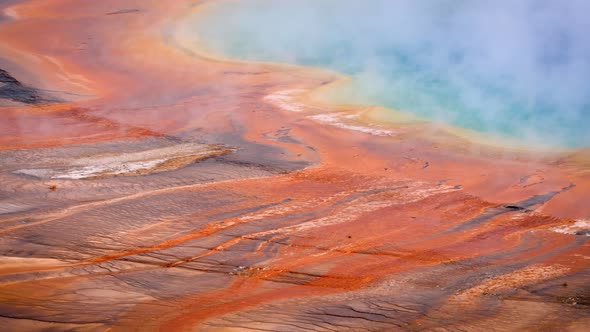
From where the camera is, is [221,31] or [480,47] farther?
[221,31]

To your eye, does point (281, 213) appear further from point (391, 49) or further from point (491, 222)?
point (391, 49)

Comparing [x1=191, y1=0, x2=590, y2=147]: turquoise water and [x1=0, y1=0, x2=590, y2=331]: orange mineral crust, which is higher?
[x1=191, y1=0, x2=590, y2=147]: turquoise water

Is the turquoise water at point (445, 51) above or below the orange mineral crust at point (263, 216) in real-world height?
above

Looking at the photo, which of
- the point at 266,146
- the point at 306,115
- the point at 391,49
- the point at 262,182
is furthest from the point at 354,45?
the point at 262,182

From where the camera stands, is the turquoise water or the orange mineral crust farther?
the turquoise water

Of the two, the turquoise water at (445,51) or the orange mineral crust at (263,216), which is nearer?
the orange mineral crust at (263,216)
